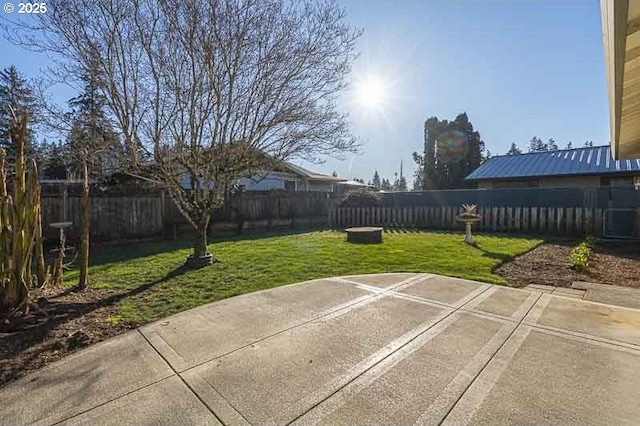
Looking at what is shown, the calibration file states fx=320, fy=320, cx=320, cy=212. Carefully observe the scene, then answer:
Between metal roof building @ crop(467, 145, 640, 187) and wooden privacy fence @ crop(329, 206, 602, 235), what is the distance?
21.7 ft

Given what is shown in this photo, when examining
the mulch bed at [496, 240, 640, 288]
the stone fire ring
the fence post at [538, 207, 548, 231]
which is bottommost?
the mulch bed at [496, 240, 640, 288]

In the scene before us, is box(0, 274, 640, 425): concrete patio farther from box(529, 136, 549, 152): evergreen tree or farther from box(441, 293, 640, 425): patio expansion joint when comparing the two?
box(529, 136, 549, 152): evergreen tree

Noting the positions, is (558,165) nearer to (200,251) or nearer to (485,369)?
(200,251)

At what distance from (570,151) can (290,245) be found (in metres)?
18.9

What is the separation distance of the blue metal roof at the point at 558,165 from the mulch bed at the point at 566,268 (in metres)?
8.94

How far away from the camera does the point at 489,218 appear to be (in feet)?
40.2

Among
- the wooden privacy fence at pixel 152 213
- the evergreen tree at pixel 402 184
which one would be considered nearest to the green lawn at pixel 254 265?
the wooden privacy fence at pixel 152 213

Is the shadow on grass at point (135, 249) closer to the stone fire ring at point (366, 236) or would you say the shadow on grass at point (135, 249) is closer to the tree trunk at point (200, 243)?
the tree trunk at point (200, 243)

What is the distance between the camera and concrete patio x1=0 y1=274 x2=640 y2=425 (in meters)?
2.03

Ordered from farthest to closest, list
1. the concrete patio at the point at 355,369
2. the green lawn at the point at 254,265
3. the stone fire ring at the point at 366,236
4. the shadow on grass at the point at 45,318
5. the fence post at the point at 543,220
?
the fence post at the point at 543,220, the stone fire ring at the point at 366,236, the green lawn at the point at 254,265, the shadow on grass at the point at 45,318, the concrete patio at the point at 355,369

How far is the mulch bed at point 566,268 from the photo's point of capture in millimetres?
5293

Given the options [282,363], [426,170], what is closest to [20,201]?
[282,363]

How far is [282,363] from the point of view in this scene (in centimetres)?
262

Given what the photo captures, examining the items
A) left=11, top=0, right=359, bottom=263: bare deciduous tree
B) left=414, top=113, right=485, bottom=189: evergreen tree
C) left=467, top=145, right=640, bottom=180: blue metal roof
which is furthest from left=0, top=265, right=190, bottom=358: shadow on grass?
left=414, top=113, right=485, bottom=189: evergreen tree
